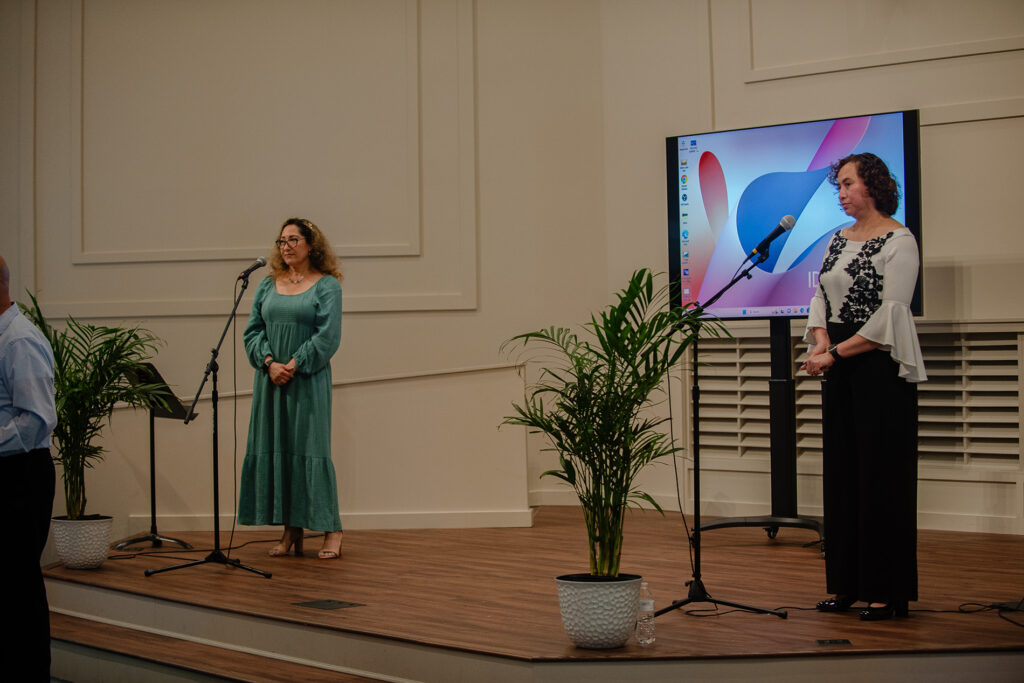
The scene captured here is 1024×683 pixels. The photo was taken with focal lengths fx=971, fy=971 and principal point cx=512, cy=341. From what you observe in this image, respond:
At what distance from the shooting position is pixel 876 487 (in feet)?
10.4

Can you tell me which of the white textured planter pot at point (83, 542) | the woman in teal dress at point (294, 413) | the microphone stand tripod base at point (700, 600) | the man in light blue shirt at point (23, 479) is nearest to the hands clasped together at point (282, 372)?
the woman in teal dress at point (294, 413)

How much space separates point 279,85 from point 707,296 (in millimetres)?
3366

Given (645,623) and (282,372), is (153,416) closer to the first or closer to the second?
(282,372)

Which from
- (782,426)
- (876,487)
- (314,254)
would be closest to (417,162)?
(314,254)

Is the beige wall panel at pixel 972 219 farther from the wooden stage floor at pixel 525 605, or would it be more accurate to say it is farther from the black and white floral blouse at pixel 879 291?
the black and white floral blouse at pixel 879 291

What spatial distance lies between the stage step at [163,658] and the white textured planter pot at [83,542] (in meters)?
0.36

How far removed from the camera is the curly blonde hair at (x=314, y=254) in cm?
462

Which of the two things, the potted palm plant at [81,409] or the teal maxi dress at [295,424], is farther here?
the teal maxi dress at [295,424]

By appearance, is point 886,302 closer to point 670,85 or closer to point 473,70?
point 670,85

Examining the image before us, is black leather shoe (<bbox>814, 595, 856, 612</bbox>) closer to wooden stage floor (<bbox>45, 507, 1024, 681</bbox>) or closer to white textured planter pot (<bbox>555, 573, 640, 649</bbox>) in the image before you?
wooden stage floor (<bbox>45, 507, 1024, 681</bbox>)

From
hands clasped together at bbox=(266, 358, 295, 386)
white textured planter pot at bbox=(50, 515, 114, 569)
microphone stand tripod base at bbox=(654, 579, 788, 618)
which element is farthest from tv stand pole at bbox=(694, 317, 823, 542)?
white textured planter pot at bbox=(50, 515, 114, 569)

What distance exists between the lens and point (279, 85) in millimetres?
6523

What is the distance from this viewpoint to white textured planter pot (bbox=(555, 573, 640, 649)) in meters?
2.80

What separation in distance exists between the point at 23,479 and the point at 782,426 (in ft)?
11.1
